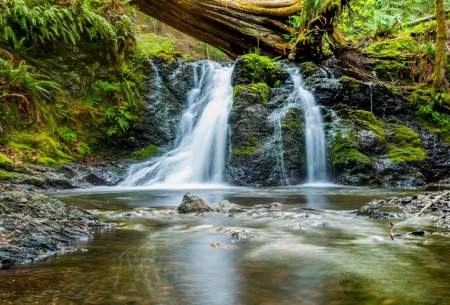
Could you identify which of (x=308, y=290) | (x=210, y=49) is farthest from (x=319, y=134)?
(x=210, y=49)

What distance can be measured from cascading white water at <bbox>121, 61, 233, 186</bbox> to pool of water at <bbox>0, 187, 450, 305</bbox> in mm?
4939

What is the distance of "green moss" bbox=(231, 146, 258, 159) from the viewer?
9781 millimetres

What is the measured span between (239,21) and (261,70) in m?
1.82

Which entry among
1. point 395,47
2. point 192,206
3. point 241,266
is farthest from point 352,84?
point 241,266

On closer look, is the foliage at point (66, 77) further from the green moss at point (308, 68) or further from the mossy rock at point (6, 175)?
the green moss at point (308, 68)

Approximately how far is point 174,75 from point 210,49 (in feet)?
53.4

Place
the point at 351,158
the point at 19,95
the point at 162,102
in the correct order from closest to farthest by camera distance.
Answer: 1. the point at 19,95
2. the point at 351,158
3. the point at 162,102

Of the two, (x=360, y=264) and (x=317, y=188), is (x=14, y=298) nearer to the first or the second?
(x=360, y=264)

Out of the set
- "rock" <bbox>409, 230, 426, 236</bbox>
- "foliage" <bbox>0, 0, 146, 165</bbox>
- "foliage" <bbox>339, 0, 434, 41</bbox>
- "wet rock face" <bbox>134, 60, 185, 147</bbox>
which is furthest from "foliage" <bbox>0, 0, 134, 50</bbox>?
"rock" <bbox>409, 230, 426, 236</bbox>

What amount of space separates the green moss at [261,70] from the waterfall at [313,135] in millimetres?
600

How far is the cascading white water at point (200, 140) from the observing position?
388 inches

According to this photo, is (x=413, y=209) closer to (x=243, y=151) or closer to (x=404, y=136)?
(x=243, y=151)

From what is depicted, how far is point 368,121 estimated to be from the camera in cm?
1044

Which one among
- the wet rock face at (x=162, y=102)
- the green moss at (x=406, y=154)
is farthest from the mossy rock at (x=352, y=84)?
the wet rock face at (x=162, y=102)
